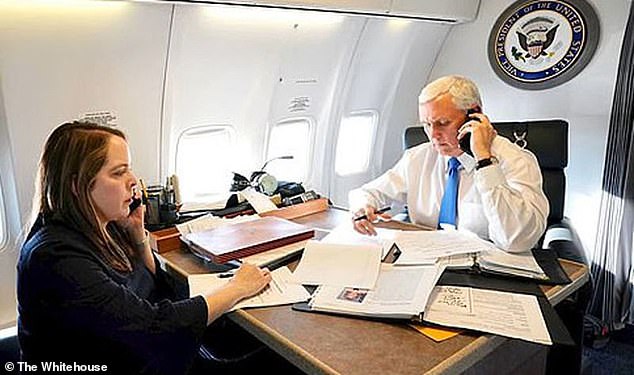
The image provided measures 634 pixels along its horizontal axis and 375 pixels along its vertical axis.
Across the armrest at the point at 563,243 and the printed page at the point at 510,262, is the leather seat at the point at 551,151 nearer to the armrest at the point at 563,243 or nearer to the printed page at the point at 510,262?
the armrest at the point at 563,243

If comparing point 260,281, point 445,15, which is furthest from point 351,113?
point 260,281

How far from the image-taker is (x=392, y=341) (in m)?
1.15

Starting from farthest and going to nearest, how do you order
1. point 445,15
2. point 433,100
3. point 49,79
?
point 445,15
point 49,79
point 433,100

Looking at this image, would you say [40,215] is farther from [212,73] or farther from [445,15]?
[445,15]

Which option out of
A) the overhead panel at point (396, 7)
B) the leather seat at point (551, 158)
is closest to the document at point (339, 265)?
the leather seat at point (551, 158)

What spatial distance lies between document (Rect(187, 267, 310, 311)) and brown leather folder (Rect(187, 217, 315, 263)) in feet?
0.33

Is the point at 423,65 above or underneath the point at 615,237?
above

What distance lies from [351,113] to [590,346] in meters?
2.07

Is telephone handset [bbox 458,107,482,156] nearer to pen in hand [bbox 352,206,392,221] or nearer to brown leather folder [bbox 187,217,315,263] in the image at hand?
pen in hand [bbox 352,206,392,221]

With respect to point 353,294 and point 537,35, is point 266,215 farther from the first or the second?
point 537,35

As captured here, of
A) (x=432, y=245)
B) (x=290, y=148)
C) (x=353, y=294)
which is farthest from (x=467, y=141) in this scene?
(x=290, y=148)

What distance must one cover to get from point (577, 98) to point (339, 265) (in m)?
2.34

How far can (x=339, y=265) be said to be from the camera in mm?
1564

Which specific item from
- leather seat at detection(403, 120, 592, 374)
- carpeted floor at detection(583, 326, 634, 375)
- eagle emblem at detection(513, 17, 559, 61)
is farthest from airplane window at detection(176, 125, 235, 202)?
carpeted floor at detection(583, 326, 634, 375)
